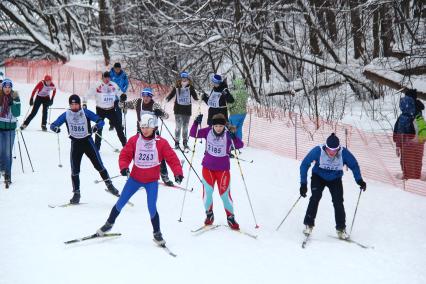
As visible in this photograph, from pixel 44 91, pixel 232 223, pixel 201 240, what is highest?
pixel 44 91

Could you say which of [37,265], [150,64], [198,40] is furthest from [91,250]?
[150,64]

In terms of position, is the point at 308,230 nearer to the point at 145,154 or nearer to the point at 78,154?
the point at 145,154

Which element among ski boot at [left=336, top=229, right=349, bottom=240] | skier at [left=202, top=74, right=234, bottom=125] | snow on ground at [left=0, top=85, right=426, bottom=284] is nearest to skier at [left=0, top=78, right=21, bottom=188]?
snow on ground at [left=0, top=85, right=426, bottom=284]

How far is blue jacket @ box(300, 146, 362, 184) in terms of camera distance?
6344 mm

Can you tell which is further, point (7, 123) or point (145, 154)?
point (7, 123)

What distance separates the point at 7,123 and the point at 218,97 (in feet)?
14.2

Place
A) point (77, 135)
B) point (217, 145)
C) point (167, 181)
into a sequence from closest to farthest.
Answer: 1. point (217, 145)
2. point (77, 135)
3. point (167, 181)

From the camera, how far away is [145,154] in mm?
5766

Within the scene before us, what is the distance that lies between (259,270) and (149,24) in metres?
16.5

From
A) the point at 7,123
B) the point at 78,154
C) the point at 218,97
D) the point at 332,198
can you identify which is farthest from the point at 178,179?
the point at 218,97

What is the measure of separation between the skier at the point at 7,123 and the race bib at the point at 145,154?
11.6 feet

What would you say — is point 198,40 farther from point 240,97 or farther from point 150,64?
point 240,97

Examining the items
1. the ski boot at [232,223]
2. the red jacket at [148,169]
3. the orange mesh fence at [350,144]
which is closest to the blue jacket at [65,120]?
the red jacket at [148,169]

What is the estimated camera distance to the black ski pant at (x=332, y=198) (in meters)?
6.47
